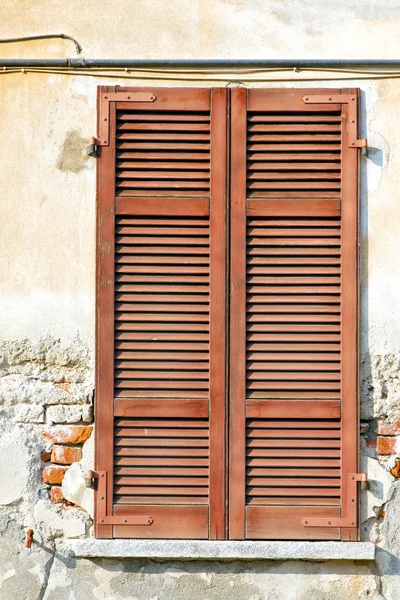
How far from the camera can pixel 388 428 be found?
3.94 metres

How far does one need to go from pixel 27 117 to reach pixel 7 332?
1.02 metres

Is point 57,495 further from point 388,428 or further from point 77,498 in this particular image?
point 388,428

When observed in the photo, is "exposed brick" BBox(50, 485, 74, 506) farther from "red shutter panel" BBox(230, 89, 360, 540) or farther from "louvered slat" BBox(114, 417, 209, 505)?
"red shutter panel" BBox(230, 89, 360, 540)

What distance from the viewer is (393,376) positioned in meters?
3.96

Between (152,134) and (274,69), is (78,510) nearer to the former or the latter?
(152,134)

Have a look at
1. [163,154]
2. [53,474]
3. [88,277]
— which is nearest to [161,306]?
[88,277]

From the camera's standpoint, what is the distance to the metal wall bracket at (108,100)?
397cm

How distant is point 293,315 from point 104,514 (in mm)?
1229

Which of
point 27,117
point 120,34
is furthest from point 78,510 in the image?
point 120,34

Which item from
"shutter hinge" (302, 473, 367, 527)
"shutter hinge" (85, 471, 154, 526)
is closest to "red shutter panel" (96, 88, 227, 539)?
"shutter hinge" (85, 471, 154, 526)

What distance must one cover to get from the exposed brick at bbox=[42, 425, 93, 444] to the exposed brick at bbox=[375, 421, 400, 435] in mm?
1320

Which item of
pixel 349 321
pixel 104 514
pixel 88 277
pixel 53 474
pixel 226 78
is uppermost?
pixel 226 78

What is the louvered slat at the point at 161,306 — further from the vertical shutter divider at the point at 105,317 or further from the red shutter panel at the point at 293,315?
the red shutter panel at the point at 293,315

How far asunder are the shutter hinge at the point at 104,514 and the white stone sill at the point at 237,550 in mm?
86
